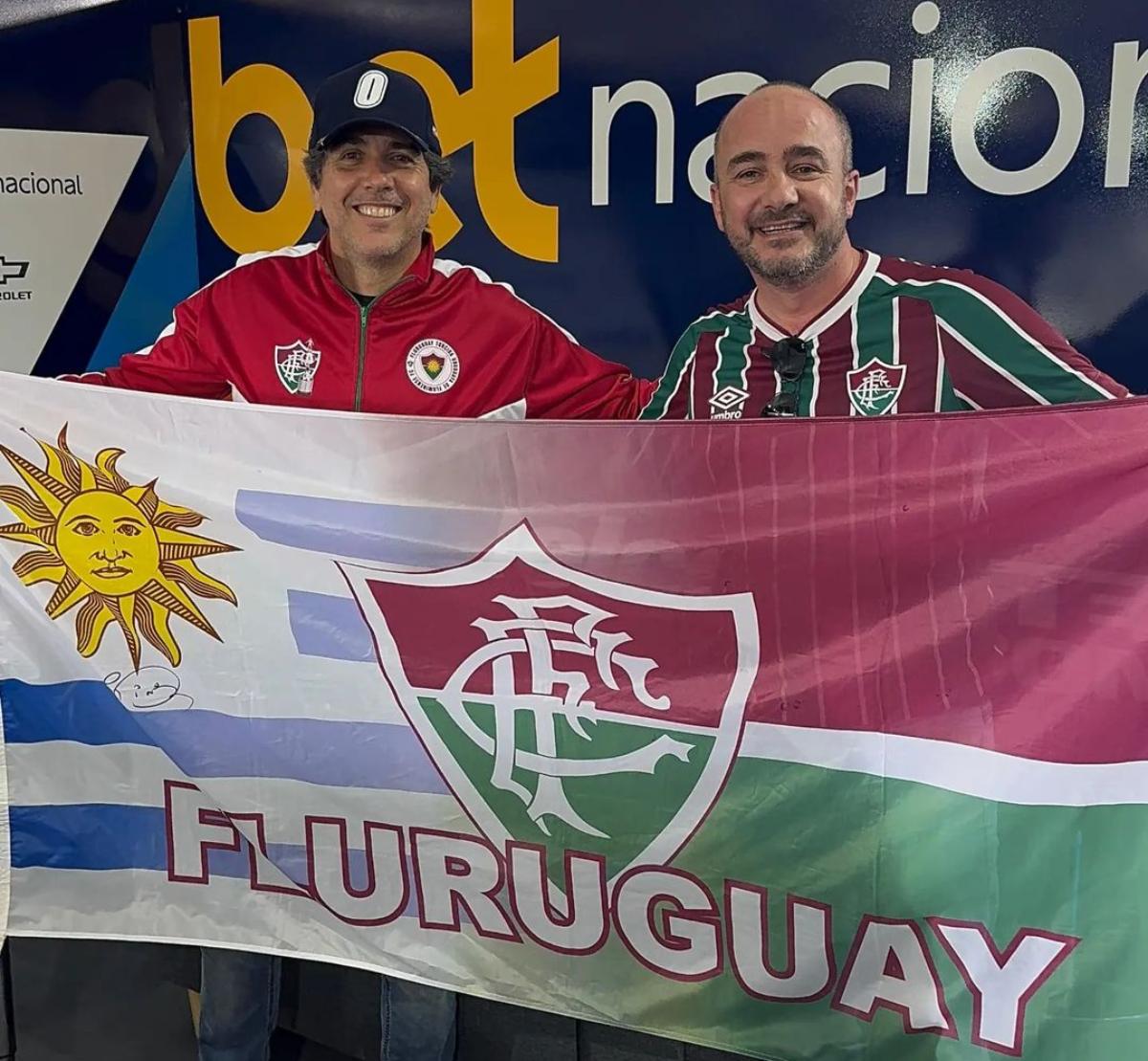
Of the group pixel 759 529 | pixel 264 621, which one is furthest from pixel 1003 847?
pixel 264 621

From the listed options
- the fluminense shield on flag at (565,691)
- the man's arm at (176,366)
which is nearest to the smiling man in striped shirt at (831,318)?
the fluminense shield on flag at (565,691)

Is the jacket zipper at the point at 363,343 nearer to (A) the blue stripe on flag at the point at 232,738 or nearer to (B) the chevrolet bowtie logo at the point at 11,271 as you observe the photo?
(A) the blue stripe on flag at the point at 232,738

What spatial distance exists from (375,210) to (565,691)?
809 mm

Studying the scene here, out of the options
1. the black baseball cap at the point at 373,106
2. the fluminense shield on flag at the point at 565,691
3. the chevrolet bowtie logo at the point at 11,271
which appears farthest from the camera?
the chevrolet bowtie logo at the point at 11,271

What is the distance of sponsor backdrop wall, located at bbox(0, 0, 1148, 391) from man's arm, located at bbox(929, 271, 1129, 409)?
67 centimetres

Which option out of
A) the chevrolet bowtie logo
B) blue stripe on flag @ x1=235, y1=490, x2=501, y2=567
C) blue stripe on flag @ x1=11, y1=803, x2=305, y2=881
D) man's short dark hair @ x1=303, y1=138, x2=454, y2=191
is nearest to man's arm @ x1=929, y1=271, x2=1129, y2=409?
blue stripe on flag @ x1=235, y1=490, x2=501, y2=567

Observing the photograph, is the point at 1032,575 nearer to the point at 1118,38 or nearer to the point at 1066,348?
the point at 1066,348

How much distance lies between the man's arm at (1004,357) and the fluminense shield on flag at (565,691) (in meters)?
0.46

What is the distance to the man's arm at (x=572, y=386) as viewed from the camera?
6.20ft

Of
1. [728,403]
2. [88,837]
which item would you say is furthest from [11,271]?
[728,403]

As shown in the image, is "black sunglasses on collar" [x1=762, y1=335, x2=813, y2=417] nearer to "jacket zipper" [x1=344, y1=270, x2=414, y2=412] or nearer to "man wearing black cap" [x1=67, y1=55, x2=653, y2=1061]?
"man wearing black cap" [x1=67, y1=55, x2=653, y2=1061]

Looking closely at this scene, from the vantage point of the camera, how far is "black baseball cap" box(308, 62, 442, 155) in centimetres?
180

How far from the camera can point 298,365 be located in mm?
1870

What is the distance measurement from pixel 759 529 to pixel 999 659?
32 cm
